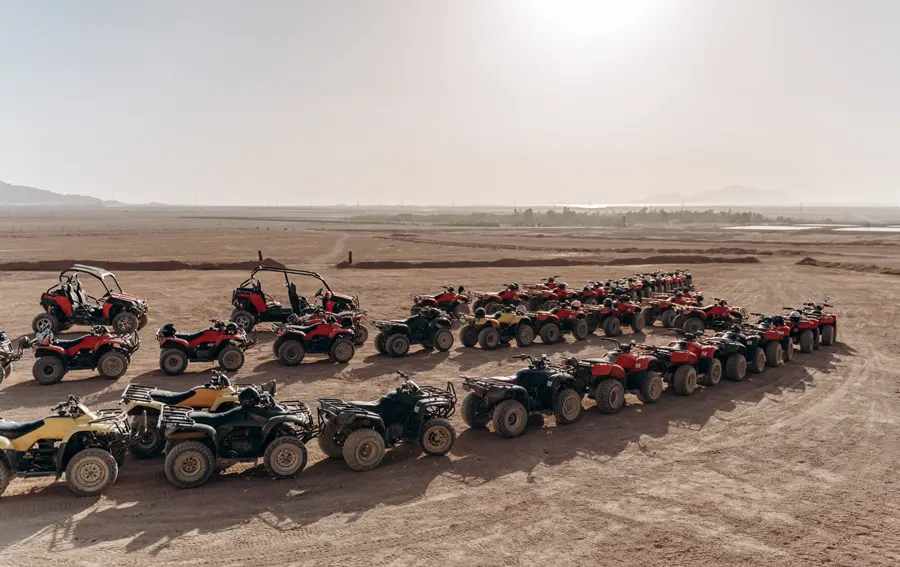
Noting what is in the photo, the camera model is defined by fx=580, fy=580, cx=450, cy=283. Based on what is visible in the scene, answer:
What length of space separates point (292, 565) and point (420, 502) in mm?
1979

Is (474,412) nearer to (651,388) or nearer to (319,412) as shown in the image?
(319,412)

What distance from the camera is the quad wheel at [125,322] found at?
17.4m

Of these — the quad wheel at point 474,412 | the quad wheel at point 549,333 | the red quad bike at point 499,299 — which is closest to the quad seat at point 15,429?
the quad wheel at point 474,412

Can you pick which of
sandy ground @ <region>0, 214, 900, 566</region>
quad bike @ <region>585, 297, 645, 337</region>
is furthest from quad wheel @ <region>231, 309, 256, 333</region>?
quad bike @ <region>585, 297, 645, 337</region>

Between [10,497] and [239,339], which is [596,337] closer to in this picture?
[239,339]

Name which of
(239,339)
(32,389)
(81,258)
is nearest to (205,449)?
(239,339)

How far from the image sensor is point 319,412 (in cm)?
898

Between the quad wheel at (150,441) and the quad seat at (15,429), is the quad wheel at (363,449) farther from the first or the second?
the quad seat at (15,429)

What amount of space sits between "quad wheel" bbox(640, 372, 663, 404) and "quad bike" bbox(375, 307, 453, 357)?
19.4 ft

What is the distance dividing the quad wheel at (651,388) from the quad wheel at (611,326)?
271 inches

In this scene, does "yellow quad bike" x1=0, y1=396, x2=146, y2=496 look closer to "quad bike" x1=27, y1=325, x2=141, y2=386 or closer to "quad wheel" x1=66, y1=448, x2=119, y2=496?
"quad wheel" x1=66, y1=448, x2=119, y2=496

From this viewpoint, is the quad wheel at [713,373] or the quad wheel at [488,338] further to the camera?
the quad wheel at [488,338]

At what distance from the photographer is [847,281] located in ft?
110

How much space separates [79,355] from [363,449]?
331 inches
